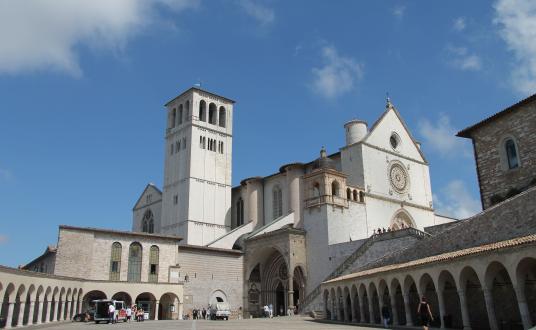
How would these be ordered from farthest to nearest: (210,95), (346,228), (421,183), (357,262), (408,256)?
(210,95)
(421,183)
(346,228)
(357,262)
(408,256)

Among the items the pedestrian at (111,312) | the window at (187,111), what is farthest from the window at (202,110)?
the pedestrian at (111,312)

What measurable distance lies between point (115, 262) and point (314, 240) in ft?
47.1

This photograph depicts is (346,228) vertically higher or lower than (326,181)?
lower

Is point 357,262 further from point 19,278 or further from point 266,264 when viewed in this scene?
point 19,278

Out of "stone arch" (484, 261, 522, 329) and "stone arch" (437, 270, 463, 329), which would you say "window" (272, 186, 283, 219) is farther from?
"stone arch" (484, 261, 522, 329)

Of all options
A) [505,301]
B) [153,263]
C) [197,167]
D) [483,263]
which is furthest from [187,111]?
[483,263]

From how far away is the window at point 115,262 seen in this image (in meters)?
34.9

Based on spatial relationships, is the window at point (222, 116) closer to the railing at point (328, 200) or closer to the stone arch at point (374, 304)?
the railing at point (328, 200)

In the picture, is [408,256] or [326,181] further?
[326,181]

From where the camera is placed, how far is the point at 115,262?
1389 inches

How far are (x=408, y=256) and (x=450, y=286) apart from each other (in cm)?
272

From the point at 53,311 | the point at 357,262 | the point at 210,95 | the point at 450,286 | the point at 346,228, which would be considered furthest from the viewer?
the point at 210,95

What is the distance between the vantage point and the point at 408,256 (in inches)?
973

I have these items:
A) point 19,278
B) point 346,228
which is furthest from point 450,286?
point 19,278
